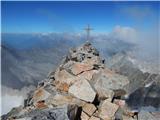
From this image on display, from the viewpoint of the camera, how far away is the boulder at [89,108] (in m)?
22.2

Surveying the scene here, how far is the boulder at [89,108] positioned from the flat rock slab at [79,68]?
13.4 ft

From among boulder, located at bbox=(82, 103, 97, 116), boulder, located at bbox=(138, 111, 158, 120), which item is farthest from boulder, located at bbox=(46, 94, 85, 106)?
boulder, located at bbox=(138, 111, 158, 120)

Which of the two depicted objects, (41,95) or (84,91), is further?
(41,95)

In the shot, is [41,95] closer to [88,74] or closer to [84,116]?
[84,116]

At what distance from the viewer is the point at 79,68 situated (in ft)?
87.2

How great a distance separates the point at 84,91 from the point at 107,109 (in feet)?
5.38

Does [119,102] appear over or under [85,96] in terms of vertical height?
under

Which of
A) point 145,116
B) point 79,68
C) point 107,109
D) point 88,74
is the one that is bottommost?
point 145,116

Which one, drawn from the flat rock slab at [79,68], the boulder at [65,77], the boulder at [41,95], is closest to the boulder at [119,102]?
the boulder at [65,77]

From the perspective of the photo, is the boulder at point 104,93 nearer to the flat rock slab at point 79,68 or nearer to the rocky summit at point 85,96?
the rocky summit at point 85,96

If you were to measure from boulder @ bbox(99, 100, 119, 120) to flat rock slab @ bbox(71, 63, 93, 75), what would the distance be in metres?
3.94

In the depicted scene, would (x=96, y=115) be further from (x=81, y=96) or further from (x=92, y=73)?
(x=92, y=73)

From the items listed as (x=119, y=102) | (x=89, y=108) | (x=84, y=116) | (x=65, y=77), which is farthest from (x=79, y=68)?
(x=84, y=116)

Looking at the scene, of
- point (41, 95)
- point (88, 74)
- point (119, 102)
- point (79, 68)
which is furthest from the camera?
point (79, 68)
